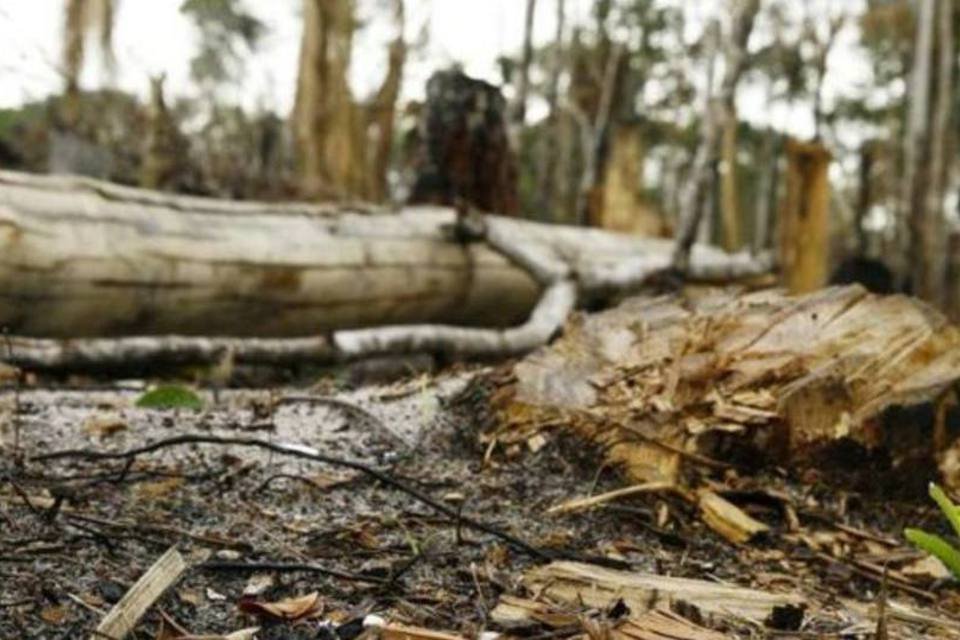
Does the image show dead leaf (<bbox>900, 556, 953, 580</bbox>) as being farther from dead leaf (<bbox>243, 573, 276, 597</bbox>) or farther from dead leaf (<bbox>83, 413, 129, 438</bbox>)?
dead leaf (<bbox>83, 413, 129, 438</bbox>)

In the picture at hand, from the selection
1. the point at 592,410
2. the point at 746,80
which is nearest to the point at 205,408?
the point at 592,410

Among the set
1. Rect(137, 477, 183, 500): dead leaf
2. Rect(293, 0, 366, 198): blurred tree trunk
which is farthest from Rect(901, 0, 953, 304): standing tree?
Rect(137, 477, 183, 500): dead leaf

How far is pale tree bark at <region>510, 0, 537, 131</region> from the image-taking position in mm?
8109

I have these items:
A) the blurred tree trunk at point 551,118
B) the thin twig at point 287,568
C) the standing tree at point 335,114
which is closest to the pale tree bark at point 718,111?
the thin twig at point 287,568

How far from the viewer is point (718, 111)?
15.2 feet

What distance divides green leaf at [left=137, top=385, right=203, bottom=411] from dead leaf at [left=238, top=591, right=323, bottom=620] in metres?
1.14

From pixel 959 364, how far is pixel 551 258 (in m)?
2.53

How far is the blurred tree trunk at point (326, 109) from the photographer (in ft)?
28.9

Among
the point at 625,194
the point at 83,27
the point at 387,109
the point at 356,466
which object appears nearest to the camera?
the point at 356,466

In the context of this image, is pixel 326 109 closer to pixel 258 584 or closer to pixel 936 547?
pixel 258 584

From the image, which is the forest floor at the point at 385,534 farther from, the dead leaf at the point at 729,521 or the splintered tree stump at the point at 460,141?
the splintered tree stump at the point at 460,141

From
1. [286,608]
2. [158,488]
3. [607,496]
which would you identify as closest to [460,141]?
[607,496]

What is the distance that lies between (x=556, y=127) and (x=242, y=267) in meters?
15.9

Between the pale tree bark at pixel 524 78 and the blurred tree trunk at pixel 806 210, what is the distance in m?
1.89
